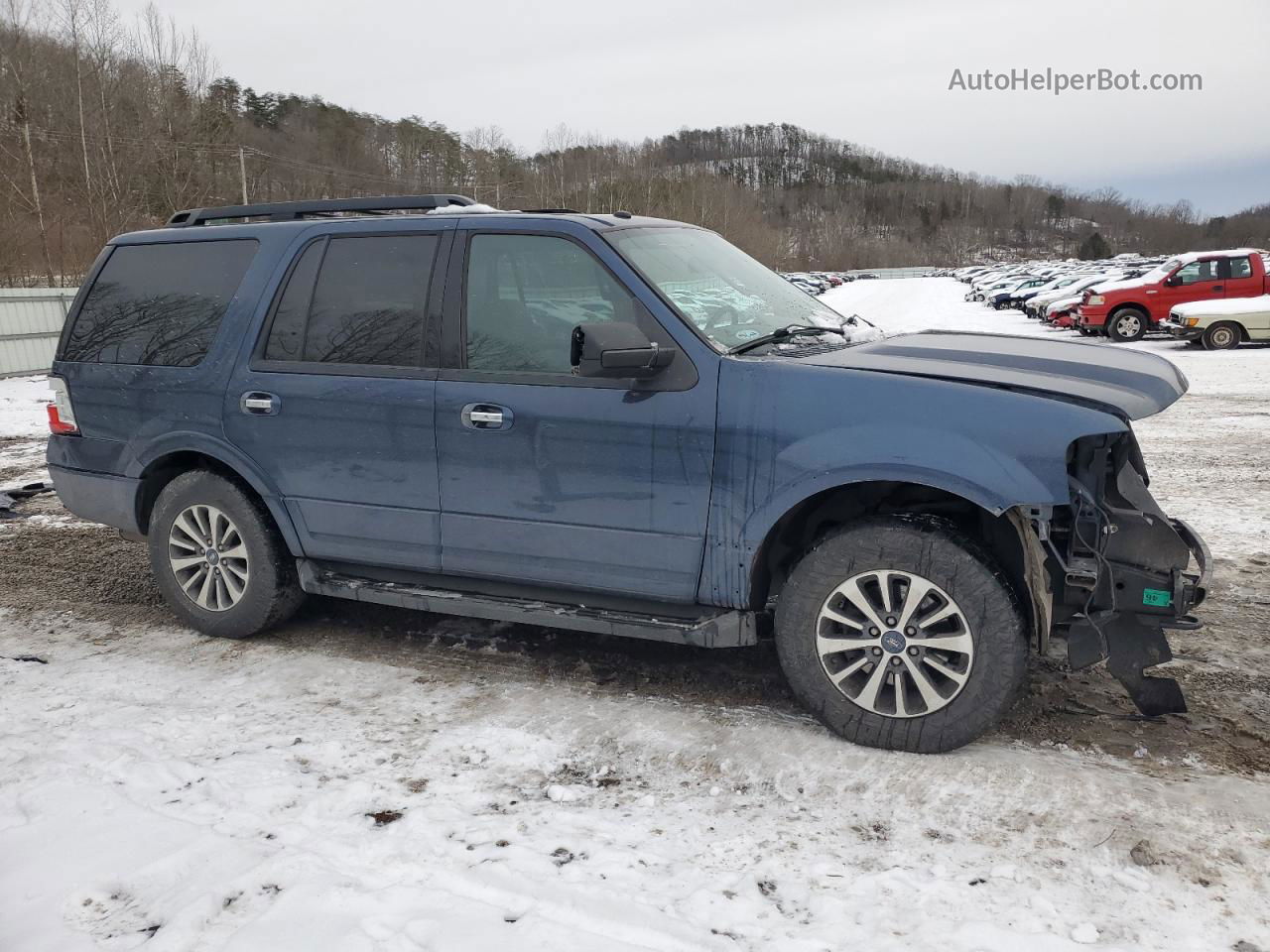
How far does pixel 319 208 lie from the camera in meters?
4.82

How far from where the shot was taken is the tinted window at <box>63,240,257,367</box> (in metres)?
4.78

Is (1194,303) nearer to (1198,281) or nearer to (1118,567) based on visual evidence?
(1198,281)

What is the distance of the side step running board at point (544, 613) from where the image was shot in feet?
12.5

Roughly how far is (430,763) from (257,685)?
122 cm

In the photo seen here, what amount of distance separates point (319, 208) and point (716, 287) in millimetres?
2060

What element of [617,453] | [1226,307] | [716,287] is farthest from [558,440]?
[1226,307]

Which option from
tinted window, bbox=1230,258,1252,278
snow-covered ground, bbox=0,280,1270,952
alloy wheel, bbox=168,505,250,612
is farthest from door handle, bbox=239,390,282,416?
tinted window, bbox=1230,258,1252,278

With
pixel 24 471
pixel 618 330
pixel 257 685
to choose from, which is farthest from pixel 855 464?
pixel 24 471

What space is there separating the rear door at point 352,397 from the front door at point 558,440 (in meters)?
0.14

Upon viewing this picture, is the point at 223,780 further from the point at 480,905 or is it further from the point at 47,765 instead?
the point at 480,905

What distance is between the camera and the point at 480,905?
9.02ft

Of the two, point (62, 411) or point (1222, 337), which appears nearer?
point (62, 411)

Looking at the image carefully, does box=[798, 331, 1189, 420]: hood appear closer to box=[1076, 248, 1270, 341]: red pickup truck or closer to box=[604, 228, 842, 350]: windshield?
box=[604, 228, 842, 350]: windshield

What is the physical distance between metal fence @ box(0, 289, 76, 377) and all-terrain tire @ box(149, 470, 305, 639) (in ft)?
53.1
